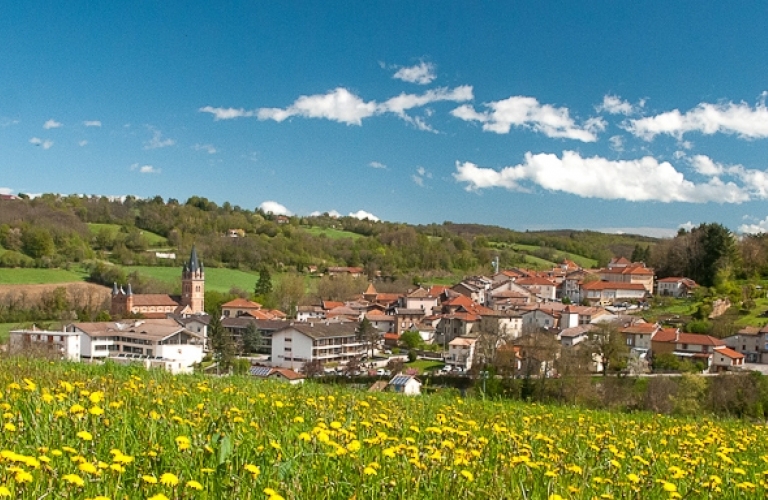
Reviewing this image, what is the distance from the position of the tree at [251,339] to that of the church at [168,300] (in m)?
15.8

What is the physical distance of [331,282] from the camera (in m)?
97.3

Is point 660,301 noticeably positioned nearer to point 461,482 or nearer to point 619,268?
point 619,268

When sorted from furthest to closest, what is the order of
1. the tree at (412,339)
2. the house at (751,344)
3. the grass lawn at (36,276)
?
1. the grass lawn at (36,276)
2. the tree at (412,339)
3. the house at (751,344)

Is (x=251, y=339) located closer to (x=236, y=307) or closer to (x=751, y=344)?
(x=236, y=307)

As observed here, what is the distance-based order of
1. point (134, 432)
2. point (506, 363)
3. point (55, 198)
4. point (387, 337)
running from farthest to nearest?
point (55, 198)
point (387, 337)
point (506, 363)
point (134, 432)

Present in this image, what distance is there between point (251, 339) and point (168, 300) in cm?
2333

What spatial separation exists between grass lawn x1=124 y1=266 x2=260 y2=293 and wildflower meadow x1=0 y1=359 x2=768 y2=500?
90969 mm

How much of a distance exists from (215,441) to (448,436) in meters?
1.71

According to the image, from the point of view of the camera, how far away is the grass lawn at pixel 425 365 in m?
Answer: 53.1

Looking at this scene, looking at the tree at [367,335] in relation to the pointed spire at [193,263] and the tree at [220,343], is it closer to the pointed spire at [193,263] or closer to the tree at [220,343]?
the tree at [220,343]

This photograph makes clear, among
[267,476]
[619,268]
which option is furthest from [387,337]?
[267,476]

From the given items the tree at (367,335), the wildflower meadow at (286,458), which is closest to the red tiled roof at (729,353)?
the tree at (367,335)

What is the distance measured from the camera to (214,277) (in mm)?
100625

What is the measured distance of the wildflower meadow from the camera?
262 cm
